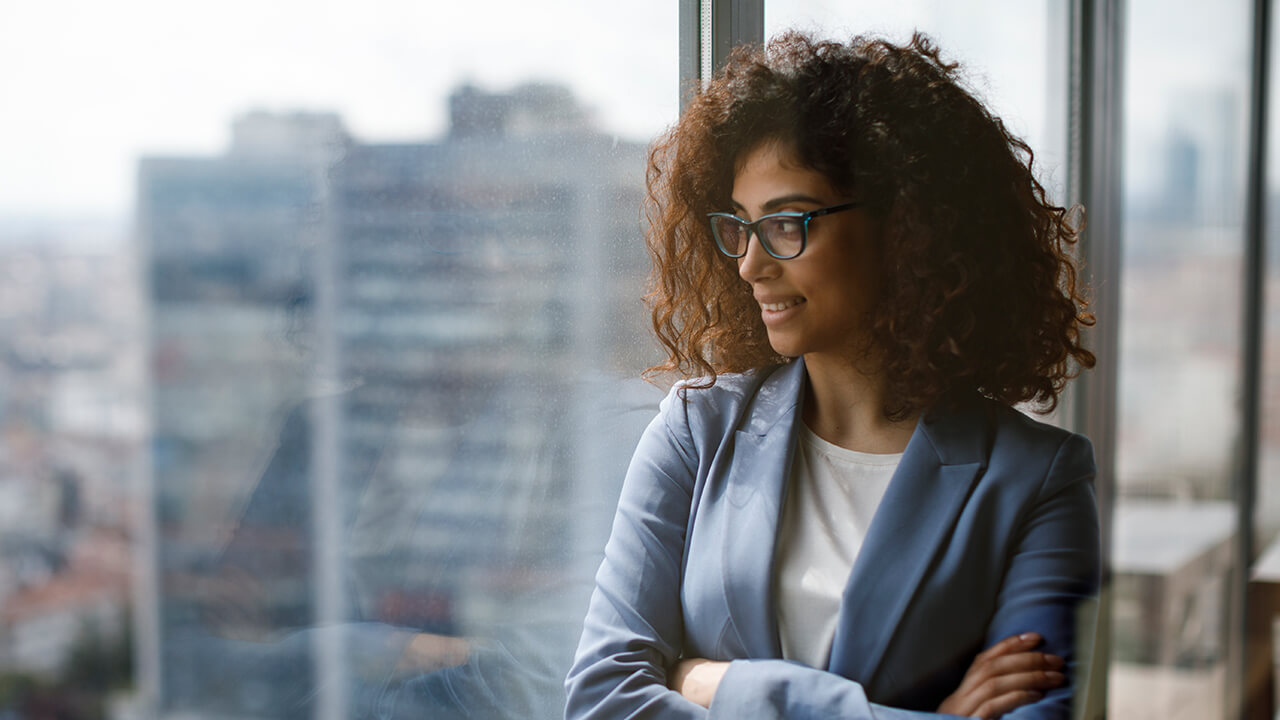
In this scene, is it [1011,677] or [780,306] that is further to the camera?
[780,306]

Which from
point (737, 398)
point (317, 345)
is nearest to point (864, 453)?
point (737, 398)

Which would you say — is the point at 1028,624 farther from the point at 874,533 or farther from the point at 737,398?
the point at 737,398

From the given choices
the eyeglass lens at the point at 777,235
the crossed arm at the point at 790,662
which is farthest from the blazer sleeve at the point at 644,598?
the eyeglass lens at the point at 777,235

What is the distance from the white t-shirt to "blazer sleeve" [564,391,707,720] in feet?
0.42

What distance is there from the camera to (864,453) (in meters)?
1.16

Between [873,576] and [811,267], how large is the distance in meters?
0.37

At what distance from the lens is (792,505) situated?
115cm

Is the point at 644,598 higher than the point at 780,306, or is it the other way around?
the point at 780,306

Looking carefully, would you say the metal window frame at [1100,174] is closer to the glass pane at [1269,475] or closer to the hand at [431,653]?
the glass pane at [1269,475]

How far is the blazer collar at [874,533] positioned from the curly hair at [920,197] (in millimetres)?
60

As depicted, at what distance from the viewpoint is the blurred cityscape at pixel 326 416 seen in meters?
0.71

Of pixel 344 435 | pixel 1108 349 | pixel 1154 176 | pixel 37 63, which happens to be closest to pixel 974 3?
pixel 1154 176

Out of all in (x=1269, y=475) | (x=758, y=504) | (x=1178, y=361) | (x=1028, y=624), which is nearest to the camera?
(x=1028, y=624)

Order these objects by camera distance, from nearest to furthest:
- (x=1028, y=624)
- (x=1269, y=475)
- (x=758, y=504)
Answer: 1. (x=1028, y=624)
2. (x=758, y=504)
3. (x=1269, y=475)
